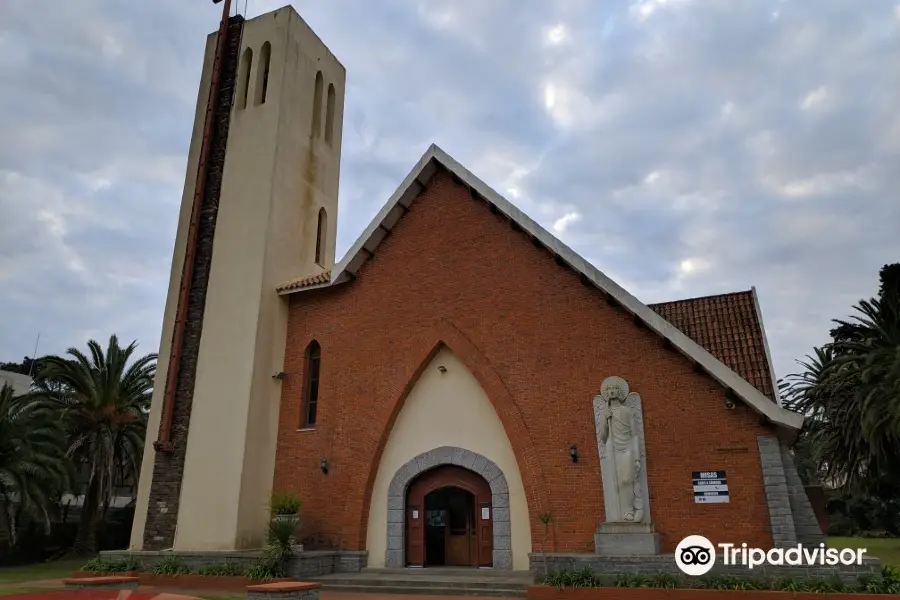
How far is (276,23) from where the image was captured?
20.8 meters

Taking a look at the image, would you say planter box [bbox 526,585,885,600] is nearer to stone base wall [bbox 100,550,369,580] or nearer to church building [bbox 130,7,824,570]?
church building [bbox 130,7,824,570]

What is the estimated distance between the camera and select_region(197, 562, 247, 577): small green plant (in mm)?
14696

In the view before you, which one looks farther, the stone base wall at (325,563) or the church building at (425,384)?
the stone base wall at (325,563)

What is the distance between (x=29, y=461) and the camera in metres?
21.8

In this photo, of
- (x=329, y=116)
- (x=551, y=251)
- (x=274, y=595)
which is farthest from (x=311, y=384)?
(x=274, y=595)

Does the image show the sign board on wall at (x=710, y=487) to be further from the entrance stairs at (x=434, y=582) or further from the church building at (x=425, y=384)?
the entrance stairs at (x=434, y=582)

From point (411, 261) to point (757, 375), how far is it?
889 centimetres

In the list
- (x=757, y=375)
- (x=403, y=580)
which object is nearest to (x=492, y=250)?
(x=757, y=375)

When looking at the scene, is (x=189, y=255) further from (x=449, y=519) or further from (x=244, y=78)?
(x=449, y=519)

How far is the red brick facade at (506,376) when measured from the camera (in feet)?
43.7

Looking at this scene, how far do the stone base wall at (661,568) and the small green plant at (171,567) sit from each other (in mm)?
8045

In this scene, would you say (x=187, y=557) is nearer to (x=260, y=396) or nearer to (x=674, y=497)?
(x=260, y=396)

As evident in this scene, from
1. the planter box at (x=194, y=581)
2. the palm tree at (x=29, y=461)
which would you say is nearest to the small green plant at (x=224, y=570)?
the planter box at (x=194, y=581)

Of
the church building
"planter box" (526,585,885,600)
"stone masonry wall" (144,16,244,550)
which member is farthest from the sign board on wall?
"stone masonry wall" (144,16,244,550)
